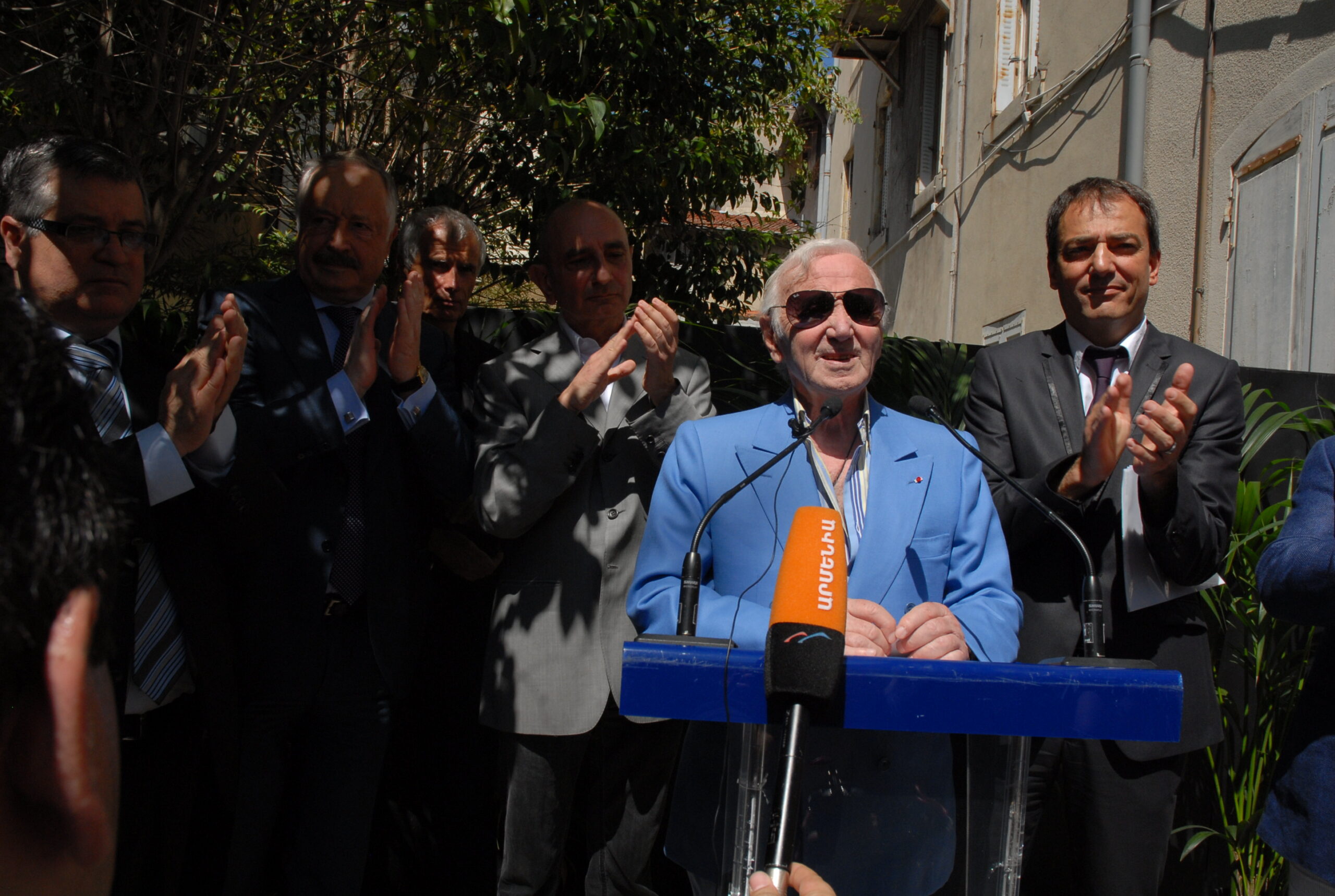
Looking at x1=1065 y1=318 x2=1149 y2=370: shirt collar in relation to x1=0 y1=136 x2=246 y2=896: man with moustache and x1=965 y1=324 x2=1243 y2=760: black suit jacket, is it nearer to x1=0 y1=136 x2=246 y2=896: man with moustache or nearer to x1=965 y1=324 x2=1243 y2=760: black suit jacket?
x1=965 y1=324 x2=1243 y2=760: black suit jacket

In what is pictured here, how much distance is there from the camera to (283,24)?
19.0 feet

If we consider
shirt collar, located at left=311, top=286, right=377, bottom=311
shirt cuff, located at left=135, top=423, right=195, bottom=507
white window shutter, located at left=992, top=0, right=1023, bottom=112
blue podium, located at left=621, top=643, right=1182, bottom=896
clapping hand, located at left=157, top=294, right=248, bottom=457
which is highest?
white window shutter, located at left=992, top=0, right=1023, bottom=112

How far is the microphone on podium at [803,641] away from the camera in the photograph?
3.84ft

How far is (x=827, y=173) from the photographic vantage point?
1977 cm

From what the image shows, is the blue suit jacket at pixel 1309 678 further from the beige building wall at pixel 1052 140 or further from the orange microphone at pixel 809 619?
the beige building wall at pixel 1052 140

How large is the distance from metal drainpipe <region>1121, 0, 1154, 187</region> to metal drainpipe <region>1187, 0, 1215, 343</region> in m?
0.60

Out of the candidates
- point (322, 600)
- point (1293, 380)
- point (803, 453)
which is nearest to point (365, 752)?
point (322, 600)

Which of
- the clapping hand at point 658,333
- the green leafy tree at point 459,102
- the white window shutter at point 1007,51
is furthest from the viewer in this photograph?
the white window shutter at point 1007,51

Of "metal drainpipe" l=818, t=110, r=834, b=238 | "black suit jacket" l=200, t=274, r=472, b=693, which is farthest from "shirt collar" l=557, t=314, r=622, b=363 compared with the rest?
"metal drainpipe" l=818, t=110, r=834, b=238

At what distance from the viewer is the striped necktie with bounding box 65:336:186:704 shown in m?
2.32

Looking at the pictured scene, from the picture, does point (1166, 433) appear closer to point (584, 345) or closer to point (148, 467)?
point (584, 345)

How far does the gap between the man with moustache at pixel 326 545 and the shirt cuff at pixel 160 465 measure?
0.13 m

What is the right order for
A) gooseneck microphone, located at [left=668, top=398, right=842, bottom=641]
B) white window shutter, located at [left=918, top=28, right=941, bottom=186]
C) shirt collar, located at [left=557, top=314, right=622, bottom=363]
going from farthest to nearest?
white window shutter, located at [left=918, top=28, right=941, bottom=186]
shirt collar, located at [left=557, top=314, right=622, bottom=363]
gooseneck microphone, located at [left=668, top=398, right=842, bottom=641]

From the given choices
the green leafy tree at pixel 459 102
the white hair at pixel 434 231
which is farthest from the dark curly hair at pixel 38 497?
the white hair at pixel 434 231
